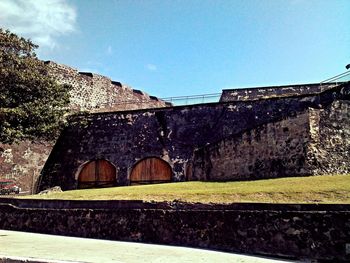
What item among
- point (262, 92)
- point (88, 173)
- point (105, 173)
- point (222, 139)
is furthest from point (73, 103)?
point (222, 139)

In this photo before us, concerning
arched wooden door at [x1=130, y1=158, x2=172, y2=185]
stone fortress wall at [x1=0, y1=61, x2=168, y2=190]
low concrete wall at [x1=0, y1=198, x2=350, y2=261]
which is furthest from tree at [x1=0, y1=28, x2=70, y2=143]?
arched wooden door at [x1=130, y1=158, x2=172, y2=185]

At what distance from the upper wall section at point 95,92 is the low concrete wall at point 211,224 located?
13839mm

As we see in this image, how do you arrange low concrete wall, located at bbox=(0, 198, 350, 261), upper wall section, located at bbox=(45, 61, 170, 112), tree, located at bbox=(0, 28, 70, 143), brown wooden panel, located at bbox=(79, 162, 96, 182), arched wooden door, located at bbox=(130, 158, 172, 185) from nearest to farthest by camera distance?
1. low concrete wall, located at bbox=(0, 198, 350, 261)
2. tree, located at bbox=(0, 28, 70, 143)
3. arched wooden door, located at bbox=(130, 158, 172, 185)
4. brown wooden panel, located at bbox=(79, 162, 96, 182)
5. upper wall section, located at bbox=(45, 61, 170, 112)

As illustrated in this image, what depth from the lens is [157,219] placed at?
8.26 meters

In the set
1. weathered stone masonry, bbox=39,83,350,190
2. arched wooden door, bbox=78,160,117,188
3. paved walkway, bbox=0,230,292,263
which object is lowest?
paved walkway, bbox=0,230,292,263

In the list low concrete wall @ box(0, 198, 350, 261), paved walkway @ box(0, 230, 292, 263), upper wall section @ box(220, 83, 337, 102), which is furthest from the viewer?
upper wall section @ box(220, 83, 337, 102)

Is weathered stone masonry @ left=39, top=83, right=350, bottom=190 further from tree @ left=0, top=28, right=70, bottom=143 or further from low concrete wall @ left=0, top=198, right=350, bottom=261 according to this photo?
low concrete wall @ left=0, top=198, right=350, bottom=261

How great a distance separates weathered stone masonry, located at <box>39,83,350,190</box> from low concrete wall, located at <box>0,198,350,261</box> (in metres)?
5.13

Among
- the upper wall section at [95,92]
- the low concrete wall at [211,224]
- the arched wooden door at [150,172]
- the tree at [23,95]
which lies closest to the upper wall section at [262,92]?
the arched wooden door at [150,172]

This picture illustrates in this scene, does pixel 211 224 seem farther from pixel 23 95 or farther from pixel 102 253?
pixel 23 95

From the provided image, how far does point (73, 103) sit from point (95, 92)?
6.92ft

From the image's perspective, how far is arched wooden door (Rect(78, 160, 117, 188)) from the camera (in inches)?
747

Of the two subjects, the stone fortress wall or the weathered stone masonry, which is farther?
the stone fortress wall

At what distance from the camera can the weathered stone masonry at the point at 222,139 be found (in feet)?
39.0
